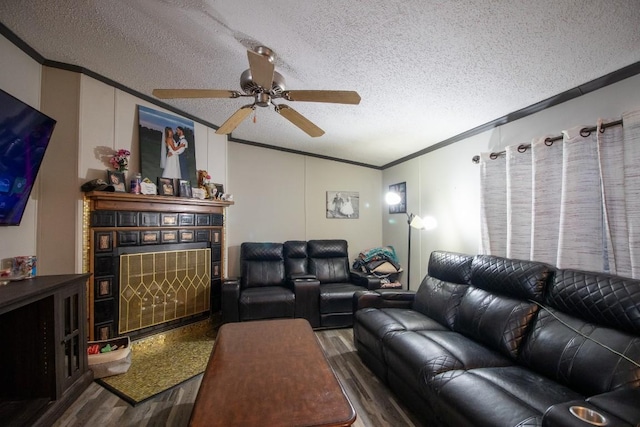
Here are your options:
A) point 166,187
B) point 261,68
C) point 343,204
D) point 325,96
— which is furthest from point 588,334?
point 166,187

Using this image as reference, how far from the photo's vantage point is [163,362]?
2.37 meters

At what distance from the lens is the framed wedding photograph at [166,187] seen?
273 cm

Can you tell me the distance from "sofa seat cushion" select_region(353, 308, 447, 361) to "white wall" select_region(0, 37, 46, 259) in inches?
110

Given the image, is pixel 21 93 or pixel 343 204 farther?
pixel 343 204

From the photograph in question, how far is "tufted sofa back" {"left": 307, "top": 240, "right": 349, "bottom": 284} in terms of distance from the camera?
3805 mm

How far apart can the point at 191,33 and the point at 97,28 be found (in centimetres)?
66

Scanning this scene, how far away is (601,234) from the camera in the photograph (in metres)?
1.77

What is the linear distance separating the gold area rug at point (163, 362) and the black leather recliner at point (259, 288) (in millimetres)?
386

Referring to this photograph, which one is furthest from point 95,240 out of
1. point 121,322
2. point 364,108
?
point 364,108

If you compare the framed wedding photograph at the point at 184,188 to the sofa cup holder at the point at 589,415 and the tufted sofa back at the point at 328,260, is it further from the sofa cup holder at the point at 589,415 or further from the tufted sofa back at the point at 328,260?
the sofa cup holder at the point at 589,415

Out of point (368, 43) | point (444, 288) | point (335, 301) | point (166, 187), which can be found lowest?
point (335, 301)

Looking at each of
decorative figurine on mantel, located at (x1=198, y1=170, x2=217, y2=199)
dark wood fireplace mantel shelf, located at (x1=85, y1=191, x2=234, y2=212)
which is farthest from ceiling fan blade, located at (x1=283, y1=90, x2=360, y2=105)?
decorative figurine on mantel, located at (x1=198, y1=170, x2=217, y2=199)

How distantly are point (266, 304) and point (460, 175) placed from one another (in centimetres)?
272

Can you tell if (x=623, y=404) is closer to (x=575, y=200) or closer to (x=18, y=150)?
(x=575, y=200)
